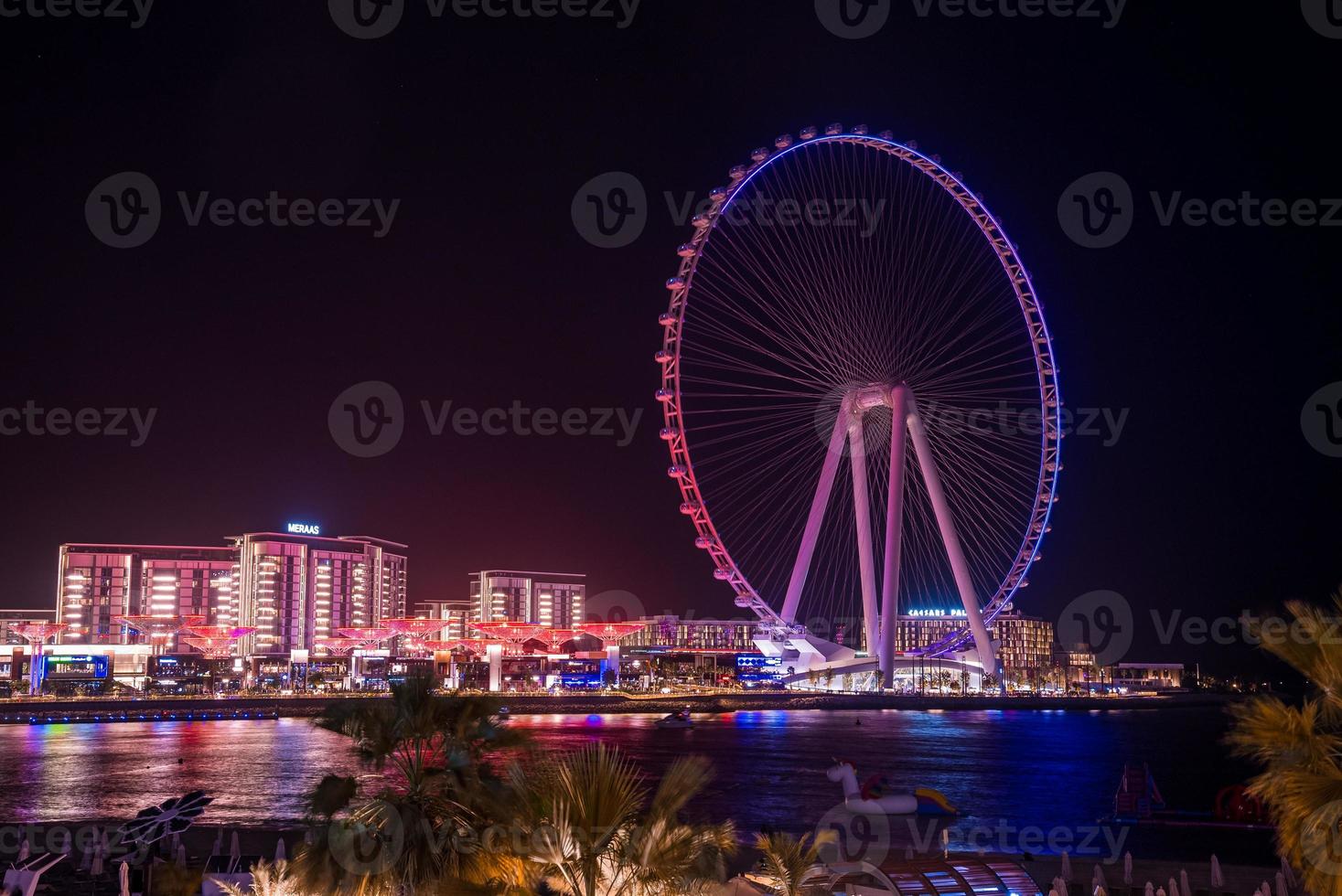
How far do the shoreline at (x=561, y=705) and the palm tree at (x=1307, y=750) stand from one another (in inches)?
3702

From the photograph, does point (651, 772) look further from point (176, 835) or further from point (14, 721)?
point (14, 721)

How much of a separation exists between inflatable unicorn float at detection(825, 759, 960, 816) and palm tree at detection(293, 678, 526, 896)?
724 inches

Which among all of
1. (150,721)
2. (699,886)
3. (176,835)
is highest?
(699,886)

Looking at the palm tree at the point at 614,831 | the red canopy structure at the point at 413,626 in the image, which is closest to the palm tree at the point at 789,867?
the palm tree at the point at 614,831

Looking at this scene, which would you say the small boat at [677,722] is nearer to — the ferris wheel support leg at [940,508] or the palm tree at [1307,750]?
the ferris wheel support leg at [940,508]

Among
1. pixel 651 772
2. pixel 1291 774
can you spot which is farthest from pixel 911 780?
pixel 1291 774

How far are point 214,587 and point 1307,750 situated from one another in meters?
198

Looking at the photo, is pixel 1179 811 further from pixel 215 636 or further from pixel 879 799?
pixel 215 636

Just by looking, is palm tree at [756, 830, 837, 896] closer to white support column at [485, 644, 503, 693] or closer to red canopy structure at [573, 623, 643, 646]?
white support column at [485, 644, 503, 693]

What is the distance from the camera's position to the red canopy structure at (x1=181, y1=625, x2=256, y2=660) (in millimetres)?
137500

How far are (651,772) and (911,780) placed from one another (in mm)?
10356

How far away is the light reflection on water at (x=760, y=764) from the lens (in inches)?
1422

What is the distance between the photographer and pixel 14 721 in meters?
97.8

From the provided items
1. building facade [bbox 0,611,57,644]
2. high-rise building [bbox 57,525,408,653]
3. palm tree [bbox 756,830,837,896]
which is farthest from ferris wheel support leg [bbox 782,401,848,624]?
A: building facade [bbox 0,611,57,644]
